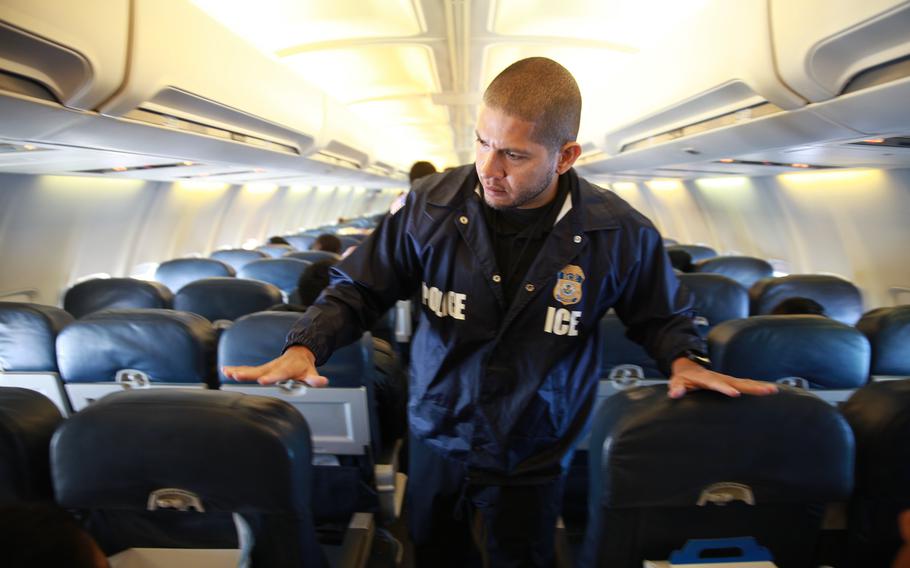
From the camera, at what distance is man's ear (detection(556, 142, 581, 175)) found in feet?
4.48

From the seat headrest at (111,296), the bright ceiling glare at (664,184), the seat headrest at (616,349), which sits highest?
the bright ceiling glare at (664,184)

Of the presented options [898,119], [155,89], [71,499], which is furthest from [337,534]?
[898,119]

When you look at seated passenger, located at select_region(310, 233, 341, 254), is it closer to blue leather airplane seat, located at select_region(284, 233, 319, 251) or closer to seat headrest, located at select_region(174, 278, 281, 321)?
blue leather airplane seat, located at select_region(284, 233, 319, 251)

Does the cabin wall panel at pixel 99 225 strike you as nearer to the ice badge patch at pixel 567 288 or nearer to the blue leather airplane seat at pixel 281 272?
the blue leather airplane seat at pixel 281 272

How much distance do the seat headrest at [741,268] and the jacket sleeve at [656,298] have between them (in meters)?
4.34

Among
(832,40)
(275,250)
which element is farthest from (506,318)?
(275,250)

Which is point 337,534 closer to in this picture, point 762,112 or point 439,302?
point 439,302

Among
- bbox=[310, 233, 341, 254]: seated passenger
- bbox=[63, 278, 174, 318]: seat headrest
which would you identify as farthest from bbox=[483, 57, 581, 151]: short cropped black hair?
bbox=[310, 233, 341, 254]: seated passenger

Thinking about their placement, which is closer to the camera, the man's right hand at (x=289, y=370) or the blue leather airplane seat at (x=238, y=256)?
the man's right hand at (x=289, y=370)

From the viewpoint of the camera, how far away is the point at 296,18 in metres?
3.98

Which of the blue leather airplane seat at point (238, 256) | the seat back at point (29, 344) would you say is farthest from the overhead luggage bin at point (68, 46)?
the blue leather airplane seat at point (238, 256)

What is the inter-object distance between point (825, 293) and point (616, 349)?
7.10 feet

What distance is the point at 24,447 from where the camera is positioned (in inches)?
48.7

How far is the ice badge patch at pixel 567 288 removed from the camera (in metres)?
1.47
